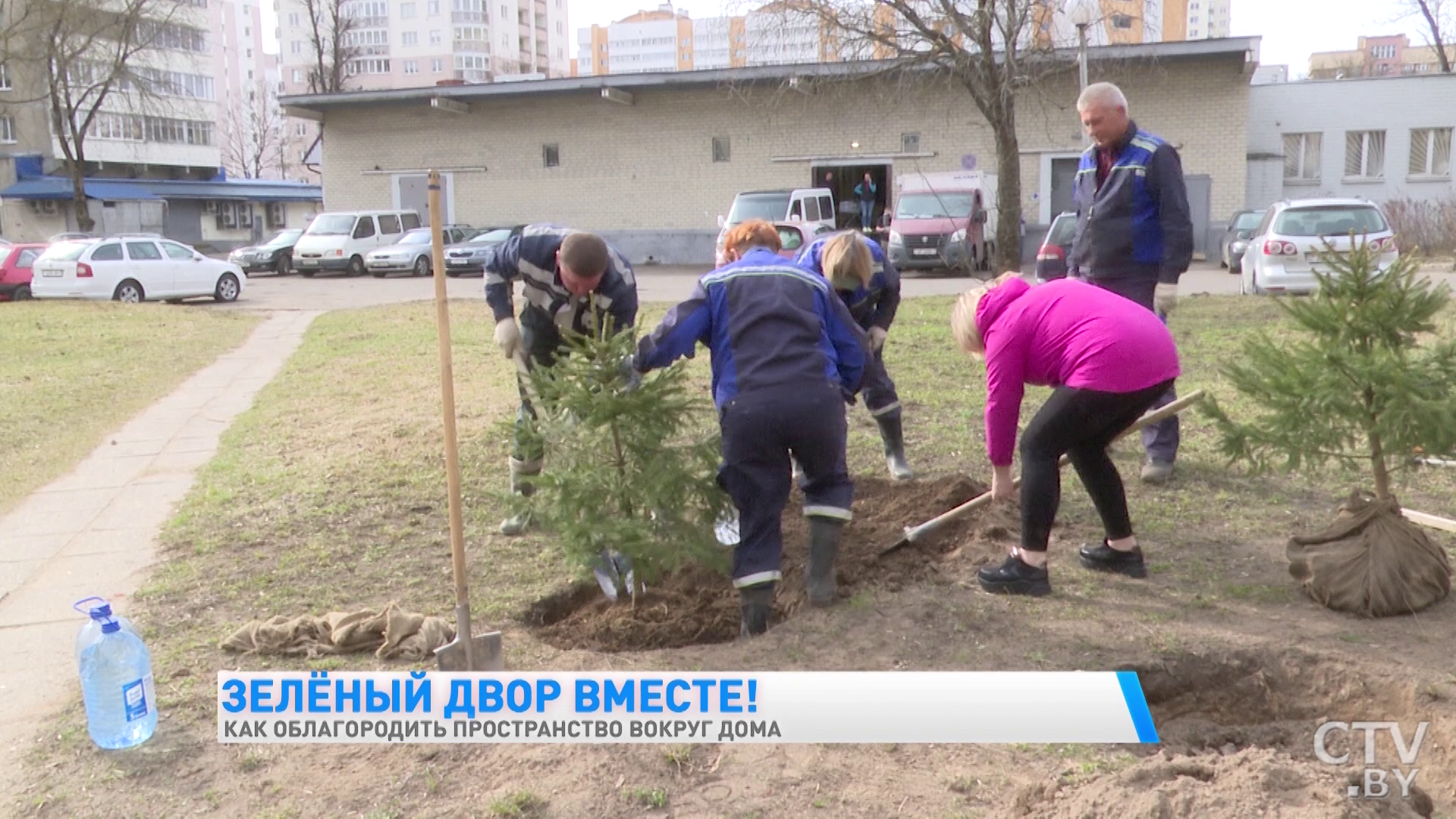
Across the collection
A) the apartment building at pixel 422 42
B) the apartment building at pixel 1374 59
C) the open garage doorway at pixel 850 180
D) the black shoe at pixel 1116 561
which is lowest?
the black shoe at pixel 1116 561

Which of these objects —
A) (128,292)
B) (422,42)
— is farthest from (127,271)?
(422,42)

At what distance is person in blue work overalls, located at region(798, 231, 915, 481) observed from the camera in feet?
17.5

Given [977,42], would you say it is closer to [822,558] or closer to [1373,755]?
[822,558]

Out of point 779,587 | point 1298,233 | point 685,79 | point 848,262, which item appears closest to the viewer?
point 779,587

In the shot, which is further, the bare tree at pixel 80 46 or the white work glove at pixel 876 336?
the bare tree at pixel 80 46

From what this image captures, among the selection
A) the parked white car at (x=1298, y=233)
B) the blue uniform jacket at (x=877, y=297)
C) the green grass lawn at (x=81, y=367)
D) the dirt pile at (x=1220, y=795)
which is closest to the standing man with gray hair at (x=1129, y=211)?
the blue uniform jacket at (x=877, y=297)

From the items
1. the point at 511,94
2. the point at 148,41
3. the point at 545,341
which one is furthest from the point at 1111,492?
the point at 148,41

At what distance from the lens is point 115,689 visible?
11.1 feet

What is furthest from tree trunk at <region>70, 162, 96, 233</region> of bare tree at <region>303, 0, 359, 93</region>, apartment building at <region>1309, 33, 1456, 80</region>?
apartment building at <region>1309, 33, 1456, 80</region>

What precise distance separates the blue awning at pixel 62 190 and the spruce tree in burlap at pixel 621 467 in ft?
166

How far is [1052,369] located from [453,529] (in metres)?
2.18

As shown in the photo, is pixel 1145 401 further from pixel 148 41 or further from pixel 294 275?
pixel 148 41

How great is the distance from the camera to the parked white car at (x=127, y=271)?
2117cm

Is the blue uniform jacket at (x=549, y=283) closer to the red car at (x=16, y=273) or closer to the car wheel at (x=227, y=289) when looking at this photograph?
the car wheel at (x=227, y=289)
